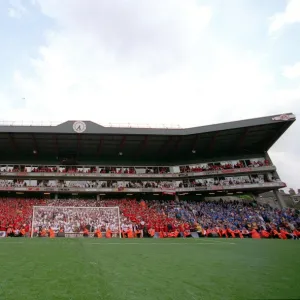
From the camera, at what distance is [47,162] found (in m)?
41.5

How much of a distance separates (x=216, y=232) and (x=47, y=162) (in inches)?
1189

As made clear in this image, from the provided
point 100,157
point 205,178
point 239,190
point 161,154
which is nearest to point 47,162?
point 100,157

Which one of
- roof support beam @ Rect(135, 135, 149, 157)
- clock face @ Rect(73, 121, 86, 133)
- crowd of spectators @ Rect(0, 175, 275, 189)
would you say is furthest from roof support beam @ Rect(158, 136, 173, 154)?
clock face @ Rect(73, 121, 86, 133)

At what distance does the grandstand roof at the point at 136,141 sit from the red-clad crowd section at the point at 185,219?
9095 mm

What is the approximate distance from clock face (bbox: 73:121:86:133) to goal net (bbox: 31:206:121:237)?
14.2 m

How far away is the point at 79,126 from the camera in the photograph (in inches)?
1404

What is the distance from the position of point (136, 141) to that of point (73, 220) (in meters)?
19.2

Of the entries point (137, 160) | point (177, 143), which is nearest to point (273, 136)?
point (177, 143)

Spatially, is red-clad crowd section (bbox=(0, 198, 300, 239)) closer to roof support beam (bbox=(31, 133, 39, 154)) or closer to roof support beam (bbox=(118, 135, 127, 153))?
roof support beam (bbox=(31, 133, 39, 154))

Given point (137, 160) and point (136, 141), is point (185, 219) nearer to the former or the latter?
point (136, 141)

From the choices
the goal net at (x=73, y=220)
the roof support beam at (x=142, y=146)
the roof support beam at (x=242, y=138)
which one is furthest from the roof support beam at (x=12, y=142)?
the roof support beam at (x=242, y=138)

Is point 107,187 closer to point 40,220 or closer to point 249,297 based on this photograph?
point 40,220

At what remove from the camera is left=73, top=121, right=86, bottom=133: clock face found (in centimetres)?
3542

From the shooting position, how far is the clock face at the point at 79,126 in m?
35.4
